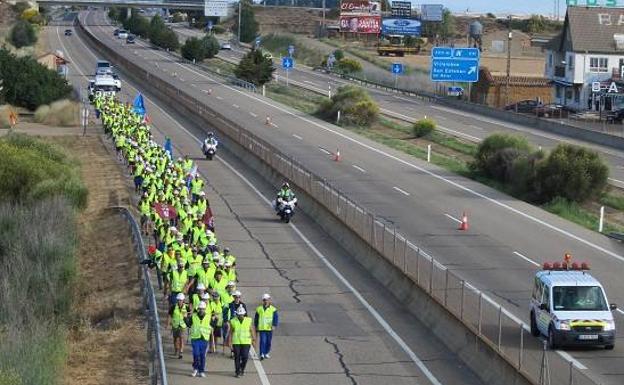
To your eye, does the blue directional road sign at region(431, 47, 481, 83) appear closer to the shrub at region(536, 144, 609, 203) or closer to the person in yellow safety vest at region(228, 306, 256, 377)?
the shrub at region(536, 144, 609, 203)

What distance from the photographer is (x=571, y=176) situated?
1693 inches

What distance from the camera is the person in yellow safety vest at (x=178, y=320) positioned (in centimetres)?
2052

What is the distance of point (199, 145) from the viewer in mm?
58125

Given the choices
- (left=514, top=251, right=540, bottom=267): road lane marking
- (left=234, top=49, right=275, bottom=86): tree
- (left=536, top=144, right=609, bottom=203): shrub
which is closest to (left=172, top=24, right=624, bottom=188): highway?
(left=536, top=144, right=609, bottom=203): shrub

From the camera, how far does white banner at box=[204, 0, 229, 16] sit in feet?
532

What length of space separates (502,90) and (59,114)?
115 feet

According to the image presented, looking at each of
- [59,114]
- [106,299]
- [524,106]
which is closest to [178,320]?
[106,299]

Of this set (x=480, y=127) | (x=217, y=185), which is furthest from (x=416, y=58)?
(x=217, y=185)

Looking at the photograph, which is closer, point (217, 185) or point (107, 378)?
point (107, 378)

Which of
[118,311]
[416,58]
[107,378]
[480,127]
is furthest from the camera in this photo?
[416,58]

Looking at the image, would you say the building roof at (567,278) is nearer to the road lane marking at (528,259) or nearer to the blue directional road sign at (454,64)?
the road lane marking at (528,259)

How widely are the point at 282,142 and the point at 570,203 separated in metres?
18.7

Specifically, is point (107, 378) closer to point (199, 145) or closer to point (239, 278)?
point (239, 278)

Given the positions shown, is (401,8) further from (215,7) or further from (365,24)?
(215,7)
